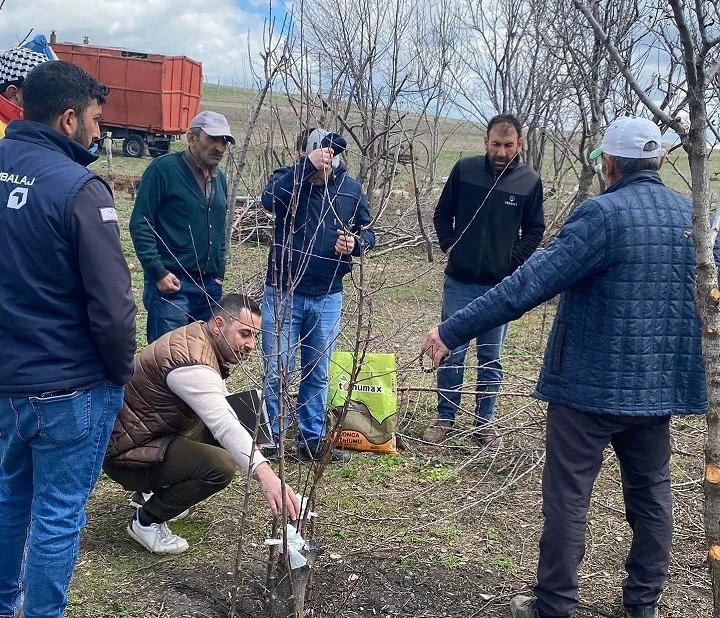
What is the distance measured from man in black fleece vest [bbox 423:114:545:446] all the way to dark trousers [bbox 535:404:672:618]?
4.73 feet

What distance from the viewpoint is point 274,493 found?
229 cm

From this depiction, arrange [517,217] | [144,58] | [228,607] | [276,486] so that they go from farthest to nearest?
[144,58] < [517,217] < [228,607] < [276,486]

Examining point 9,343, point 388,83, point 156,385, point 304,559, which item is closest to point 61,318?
point 9,343

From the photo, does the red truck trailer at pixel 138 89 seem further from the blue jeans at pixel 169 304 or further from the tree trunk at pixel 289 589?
the tree trunk at pixel 289 589

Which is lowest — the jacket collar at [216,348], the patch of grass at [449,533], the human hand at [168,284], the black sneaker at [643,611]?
Answer: the patch of grass at [449,533]

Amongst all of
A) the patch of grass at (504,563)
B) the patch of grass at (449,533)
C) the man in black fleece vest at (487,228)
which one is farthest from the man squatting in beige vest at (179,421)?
the man in black fleece vest at (487,228)

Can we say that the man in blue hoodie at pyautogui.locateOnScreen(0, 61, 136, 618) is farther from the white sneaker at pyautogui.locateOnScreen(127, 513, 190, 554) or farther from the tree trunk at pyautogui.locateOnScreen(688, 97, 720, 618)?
the tree trunk at pyautogui.locateOnScreen(688, 97, 720, 618)

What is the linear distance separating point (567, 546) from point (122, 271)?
5.46 feet

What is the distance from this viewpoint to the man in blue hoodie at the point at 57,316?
2041 millimetres

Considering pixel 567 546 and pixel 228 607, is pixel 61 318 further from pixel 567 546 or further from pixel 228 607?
pixel 567 546

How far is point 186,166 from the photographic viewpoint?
3814mm

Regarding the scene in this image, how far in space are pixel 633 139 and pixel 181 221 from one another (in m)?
2.23

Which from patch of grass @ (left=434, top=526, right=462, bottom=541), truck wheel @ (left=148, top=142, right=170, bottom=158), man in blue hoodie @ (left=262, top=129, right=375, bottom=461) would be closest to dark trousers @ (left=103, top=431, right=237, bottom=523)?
man in blue hoodie @ (left=262, top=129, right=375, bottom=461)

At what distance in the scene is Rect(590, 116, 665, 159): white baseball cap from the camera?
2414 millimetres
